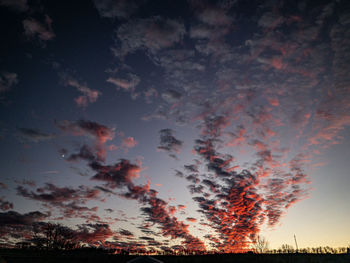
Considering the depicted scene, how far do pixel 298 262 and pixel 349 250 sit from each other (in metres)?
44.7

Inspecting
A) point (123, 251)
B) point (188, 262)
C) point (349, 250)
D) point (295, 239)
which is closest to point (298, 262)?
point (188, 262)

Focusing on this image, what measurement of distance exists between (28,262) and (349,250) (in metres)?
105

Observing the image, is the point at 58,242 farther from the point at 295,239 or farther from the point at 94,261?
the point at 295,239

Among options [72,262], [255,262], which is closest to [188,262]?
[255,262]

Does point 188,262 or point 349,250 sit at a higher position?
point 349,250

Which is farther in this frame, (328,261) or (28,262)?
(328,261)

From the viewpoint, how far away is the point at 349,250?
277 ft

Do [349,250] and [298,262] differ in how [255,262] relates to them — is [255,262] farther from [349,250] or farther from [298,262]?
[349,250]

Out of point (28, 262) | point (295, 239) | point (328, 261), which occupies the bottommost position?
point (28, 262)

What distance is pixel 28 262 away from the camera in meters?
49.4

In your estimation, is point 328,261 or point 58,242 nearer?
point 328,261

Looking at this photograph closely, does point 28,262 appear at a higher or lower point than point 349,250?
lower

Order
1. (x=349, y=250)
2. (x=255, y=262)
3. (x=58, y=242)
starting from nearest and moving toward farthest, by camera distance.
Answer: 1. (x=255, y=262)
2. (x=349, y=250)
3. (x=58, y=242)

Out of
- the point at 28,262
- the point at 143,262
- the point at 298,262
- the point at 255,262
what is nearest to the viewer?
the point at 143,262
